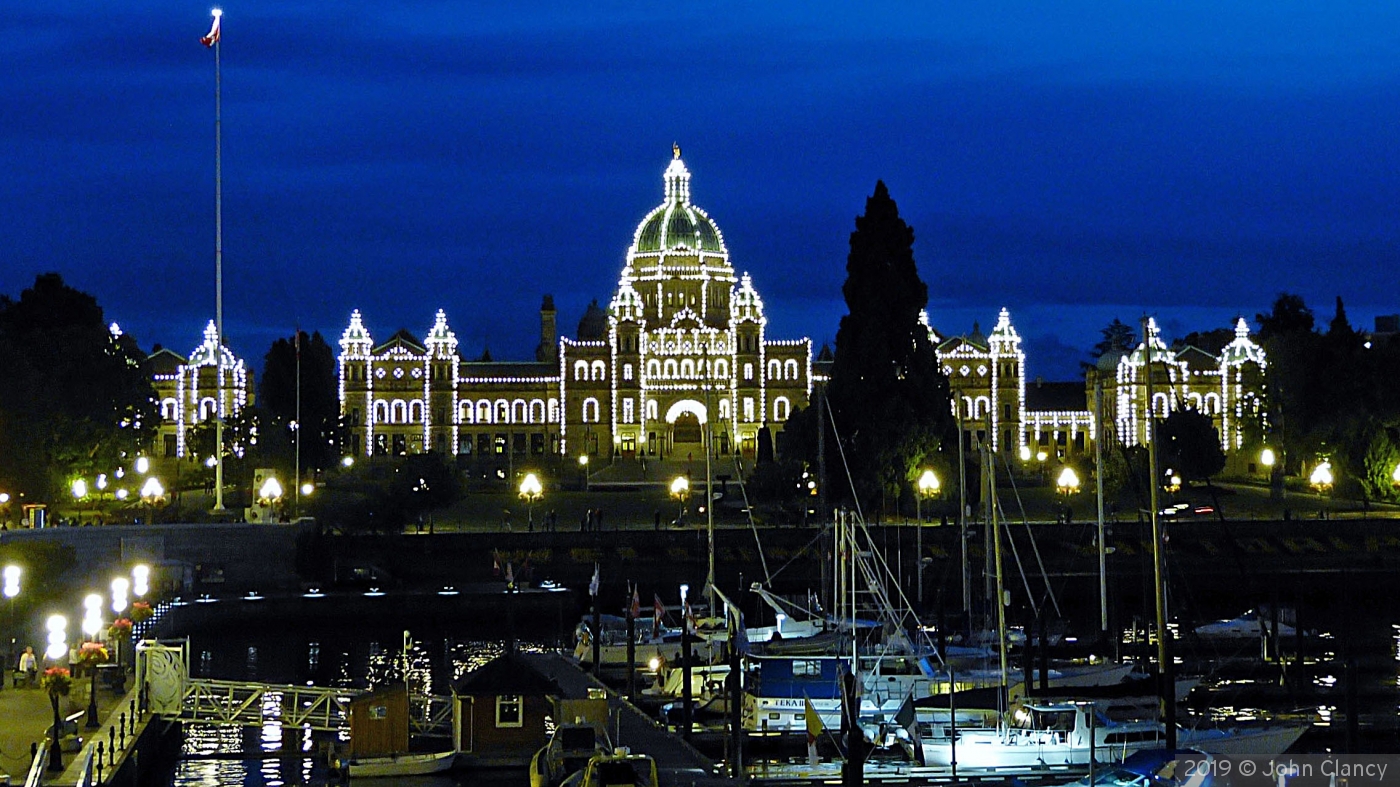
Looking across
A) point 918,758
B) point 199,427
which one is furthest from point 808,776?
point 199,427

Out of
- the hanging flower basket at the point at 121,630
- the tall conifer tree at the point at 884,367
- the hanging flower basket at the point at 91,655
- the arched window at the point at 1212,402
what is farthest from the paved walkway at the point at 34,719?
the arched window at the point at 1212,402

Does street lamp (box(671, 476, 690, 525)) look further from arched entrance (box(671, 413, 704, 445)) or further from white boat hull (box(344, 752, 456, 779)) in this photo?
white boat hull (box(344, 752, 456, 779))

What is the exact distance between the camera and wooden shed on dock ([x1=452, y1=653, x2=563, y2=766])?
41.4 metres

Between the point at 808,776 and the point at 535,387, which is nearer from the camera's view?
the point at 808,776

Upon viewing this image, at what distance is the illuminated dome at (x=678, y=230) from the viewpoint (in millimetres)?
168500

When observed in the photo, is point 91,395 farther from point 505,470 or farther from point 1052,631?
point 1052,631

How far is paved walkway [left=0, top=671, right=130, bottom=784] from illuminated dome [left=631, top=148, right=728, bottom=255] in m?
123

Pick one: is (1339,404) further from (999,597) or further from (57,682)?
(57,682)

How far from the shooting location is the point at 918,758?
134 feet

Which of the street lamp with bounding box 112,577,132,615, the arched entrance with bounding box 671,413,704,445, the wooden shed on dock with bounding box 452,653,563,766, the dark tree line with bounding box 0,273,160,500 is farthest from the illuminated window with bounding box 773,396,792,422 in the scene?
the wooden shed on dock with bounding box 452,653,563,766

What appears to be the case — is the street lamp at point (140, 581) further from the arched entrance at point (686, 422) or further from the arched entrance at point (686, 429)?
the arched entrance at point (686, 429)

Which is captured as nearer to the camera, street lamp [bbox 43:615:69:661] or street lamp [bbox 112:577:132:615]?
street lamp [bbox 43:615:69:661]

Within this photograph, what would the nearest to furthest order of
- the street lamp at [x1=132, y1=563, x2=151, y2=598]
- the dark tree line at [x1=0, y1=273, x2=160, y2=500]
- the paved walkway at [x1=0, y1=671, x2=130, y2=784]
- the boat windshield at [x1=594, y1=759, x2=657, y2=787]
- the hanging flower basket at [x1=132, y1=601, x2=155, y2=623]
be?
the boat windshield at [x1=594, y1=759, x2=657, y2=787]
the paved walkway at [x1=0, y1=671, x2=130, y2=784]
the hanging flower basket at [x1=132, y1=601, x2=155, y2=623]
the street lamp at [x1=132, y1=563, x2=151, y2=598]
the dark tree line at [x1=0, y1=273, x2=160, y2=500]

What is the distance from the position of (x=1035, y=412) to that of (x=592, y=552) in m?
84.1
